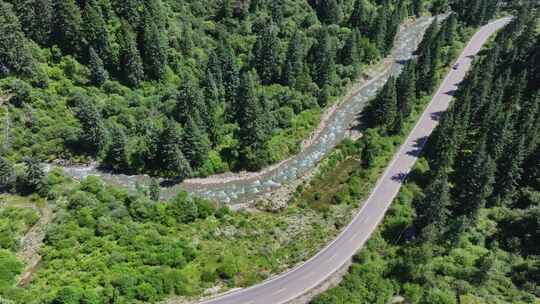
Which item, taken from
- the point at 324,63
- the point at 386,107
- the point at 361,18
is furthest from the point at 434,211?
the point at 361,18

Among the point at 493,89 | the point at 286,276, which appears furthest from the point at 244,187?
the point at 493,89

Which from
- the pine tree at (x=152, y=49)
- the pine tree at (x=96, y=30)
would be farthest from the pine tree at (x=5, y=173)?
the pine tree at (x=152, y=49)

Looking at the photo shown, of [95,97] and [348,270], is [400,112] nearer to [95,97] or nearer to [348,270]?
[348,270]

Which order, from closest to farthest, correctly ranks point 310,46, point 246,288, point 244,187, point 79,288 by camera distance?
point 79,288 < point 246,288 < point 244,187 < point 310,46

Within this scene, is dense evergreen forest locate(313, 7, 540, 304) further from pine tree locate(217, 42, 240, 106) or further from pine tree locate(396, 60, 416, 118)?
pine tree locate(217, 42, 240, 106)

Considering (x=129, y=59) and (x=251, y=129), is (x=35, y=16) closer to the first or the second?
(x=129, y=59)
